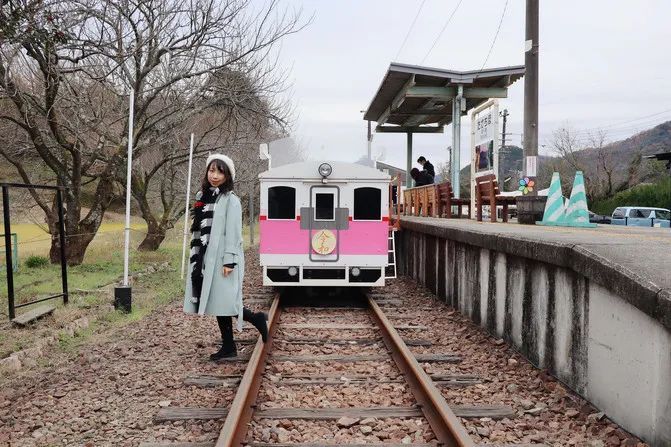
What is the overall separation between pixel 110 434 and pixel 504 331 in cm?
439

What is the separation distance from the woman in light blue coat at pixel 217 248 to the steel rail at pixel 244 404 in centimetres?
48

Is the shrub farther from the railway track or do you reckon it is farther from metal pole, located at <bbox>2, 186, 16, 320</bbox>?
the railway track

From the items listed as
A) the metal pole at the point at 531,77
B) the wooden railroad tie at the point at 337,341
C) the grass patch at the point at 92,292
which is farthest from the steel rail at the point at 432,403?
the metal pole at the point at 531,77

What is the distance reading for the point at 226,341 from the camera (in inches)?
245

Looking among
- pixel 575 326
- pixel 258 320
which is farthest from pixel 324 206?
pixel 575 326

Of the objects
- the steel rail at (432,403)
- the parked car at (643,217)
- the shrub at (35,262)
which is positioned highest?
the parked car at (643,217)

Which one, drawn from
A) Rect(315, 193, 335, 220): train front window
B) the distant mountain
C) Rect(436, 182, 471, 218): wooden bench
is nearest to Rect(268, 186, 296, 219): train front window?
Rect(315, 193, 335, 220): train front window

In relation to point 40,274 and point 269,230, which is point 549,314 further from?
point 40,274

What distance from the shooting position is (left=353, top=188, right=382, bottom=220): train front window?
32.3 feet

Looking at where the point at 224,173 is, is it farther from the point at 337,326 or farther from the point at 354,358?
the point at 337,326

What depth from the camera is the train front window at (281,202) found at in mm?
9742

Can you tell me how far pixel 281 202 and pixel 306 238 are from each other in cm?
72

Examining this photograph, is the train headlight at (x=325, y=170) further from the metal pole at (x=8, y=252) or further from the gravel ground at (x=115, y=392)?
the metal pole at (x=8, y=252)

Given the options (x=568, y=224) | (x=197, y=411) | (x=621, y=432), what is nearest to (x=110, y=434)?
(x=197, y=411)
